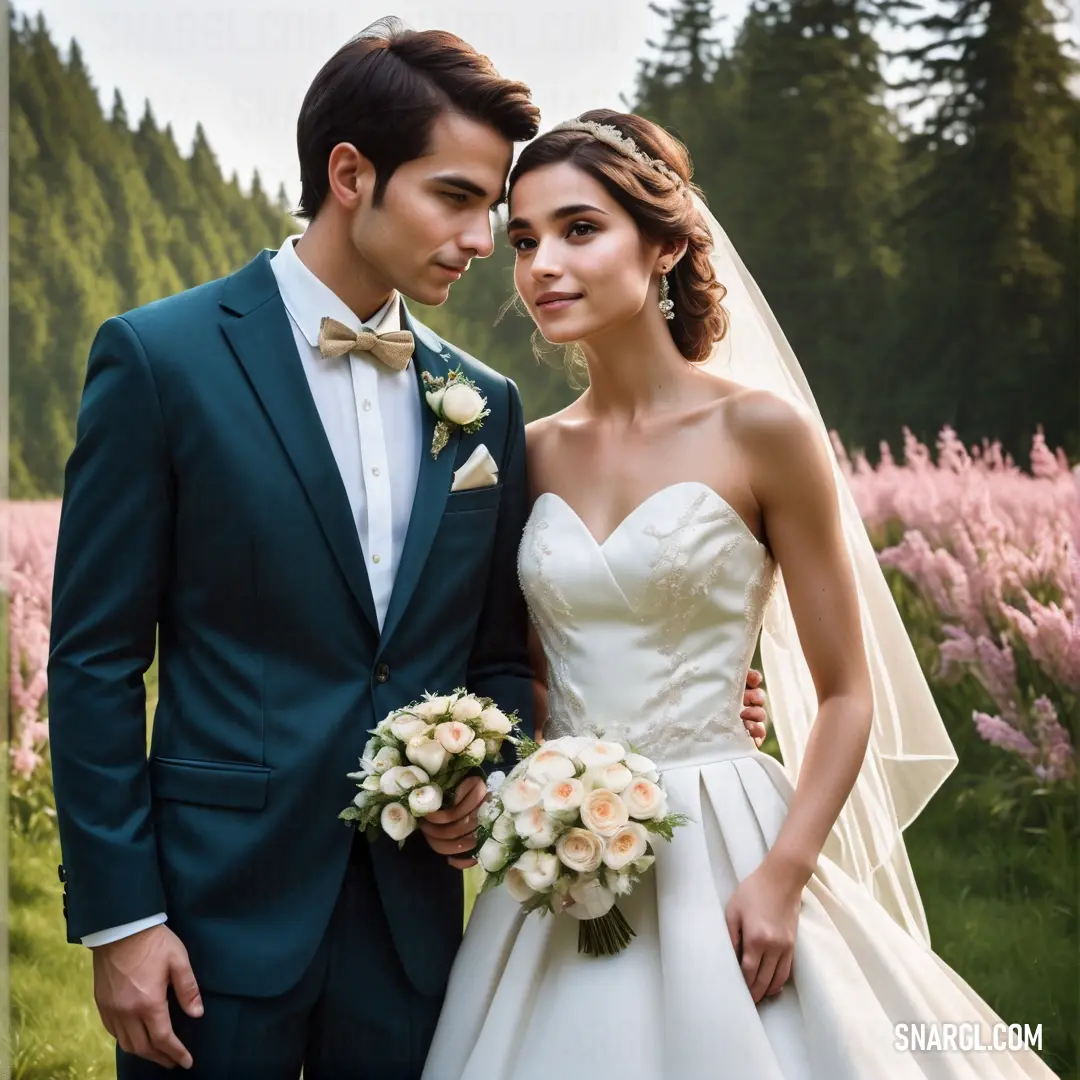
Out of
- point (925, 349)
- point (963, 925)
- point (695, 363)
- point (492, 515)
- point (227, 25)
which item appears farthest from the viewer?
point (925, 349)

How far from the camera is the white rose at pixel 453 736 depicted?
197cm

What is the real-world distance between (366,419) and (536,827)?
781 millimetres

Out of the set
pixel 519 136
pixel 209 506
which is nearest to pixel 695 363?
pixel 519 136

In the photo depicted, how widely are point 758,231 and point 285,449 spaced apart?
9.85ft

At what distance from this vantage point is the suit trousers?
2.02 m

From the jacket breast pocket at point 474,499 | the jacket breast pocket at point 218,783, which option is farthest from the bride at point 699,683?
the jacket breast pocket at point 218,783

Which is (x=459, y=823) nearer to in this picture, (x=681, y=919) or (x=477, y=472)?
(x=681, y=919)

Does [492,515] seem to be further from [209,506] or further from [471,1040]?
[471,1040]

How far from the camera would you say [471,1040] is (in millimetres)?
2123

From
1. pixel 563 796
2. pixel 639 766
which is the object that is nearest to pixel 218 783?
pixel 563 796

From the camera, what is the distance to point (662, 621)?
7.63 ft

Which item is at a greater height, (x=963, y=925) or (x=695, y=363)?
(x=695, y=363)

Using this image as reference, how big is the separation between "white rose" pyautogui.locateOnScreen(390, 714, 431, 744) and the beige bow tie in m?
0.67
